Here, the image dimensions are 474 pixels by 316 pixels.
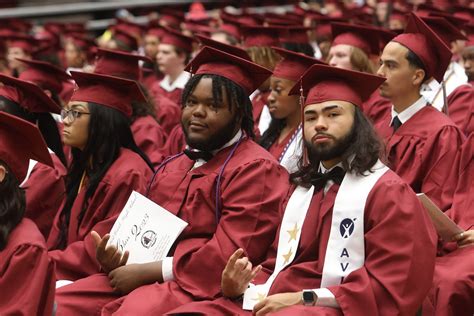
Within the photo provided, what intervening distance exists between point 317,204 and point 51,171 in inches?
89.2

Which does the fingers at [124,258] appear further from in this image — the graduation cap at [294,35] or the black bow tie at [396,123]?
the graduation cap at [294,35]

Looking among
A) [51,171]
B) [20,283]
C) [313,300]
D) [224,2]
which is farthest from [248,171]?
[224,2]

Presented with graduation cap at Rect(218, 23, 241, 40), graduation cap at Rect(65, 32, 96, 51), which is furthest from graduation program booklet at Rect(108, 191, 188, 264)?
graduation cap at Rect(65, 32, 96, 51)

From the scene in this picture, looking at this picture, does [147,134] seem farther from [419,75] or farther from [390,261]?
[390,261]

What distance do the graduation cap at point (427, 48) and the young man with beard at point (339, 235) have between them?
3.95 ft

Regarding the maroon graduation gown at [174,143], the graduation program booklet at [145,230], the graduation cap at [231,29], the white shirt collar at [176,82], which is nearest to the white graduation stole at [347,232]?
the graduation program booklet at [145,230]

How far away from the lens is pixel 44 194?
19.1 ft

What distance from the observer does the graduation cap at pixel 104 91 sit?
545 cm

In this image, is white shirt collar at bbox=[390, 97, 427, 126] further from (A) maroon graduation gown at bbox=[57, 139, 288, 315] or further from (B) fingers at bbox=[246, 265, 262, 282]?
(B) fingers at bbox=[246, 265, 262, 282]

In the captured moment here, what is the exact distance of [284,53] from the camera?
5.86 meters

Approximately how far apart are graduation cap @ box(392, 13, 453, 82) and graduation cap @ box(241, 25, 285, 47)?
212 cm

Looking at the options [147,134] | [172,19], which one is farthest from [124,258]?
[172,19]

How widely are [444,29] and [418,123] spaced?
4.82 feet

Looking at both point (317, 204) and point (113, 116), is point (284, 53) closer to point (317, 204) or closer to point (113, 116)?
point (113, 116)
